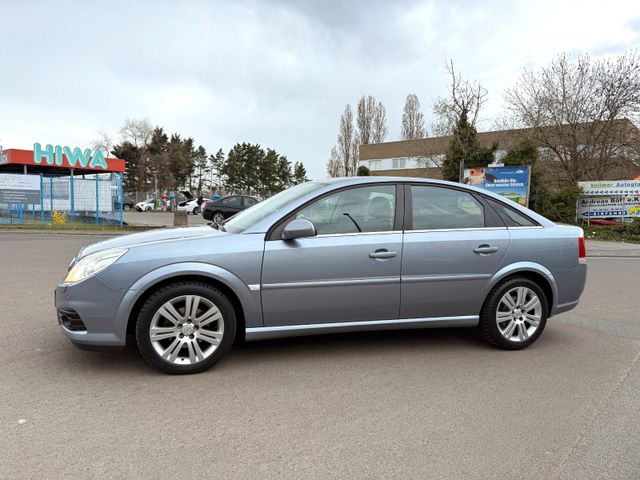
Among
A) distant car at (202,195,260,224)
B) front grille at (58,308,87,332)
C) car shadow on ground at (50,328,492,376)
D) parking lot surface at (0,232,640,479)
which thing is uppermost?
distant car at (202,195,260,224)

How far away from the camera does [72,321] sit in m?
Result: 3.63

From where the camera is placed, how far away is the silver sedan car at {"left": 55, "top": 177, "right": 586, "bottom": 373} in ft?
11.9

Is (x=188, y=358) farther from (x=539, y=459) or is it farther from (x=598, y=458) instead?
(x=598, y=458)

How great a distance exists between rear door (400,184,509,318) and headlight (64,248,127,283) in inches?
92.9

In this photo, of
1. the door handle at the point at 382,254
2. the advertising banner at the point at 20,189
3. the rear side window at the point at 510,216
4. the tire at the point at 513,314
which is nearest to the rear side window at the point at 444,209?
the rear side window at the point at 510,216

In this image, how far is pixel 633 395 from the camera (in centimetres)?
356

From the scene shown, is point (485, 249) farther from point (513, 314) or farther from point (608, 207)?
point (608, 207)

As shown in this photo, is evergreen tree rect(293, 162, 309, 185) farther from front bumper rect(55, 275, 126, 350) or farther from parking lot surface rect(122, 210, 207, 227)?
front bumper rect(55, 275, 126, 350)

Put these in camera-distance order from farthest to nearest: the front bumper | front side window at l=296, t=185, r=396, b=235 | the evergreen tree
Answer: the evergreen tree, front side window at l=296, t=185, r=396, b=235, the front bumper

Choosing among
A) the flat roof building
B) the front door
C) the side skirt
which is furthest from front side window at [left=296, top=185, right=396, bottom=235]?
the flat roof building

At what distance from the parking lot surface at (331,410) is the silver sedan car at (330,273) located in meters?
0.34

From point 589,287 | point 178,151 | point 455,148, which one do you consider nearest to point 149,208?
point 178,151

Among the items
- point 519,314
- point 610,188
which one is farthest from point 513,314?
point 610,188

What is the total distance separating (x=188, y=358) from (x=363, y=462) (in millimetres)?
1746
